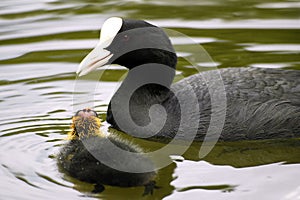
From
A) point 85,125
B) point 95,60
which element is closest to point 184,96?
point 95,60

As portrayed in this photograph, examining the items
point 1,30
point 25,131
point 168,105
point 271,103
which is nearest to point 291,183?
point 271,103

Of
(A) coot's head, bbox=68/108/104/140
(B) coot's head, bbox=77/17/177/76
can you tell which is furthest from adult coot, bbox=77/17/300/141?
(A) coot's head, bbox=68/108/104/140

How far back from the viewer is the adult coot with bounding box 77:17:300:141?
5809 mm

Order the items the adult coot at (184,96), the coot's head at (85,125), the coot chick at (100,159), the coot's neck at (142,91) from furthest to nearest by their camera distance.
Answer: the coot's neck at (142,91) < the adult coot at (184,96) < the coot's head at (85,125) < the coot chick at (100,159)

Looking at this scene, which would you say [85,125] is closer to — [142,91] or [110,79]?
[142,91]

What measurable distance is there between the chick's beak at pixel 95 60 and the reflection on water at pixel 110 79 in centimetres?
54

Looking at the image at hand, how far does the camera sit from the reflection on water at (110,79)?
5027 millimetres

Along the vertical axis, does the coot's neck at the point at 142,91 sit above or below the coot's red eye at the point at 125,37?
below

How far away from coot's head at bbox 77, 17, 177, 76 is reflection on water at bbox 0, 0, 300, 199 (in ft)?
2.06

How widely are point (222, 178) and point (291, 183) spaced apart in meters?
0.47

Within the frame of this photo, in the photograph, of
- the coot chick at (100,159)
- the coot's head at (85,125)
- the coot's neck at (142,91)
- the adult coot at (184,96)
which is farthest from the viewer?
the coot's neck at (142,91)

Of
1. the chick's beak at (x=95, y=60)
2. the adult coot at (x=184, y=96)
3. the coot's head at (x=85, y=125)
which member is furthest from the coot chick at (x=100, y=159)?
the adult coot at (x=184, y=96)

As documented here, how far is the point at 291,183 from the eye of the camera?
16.4 ft

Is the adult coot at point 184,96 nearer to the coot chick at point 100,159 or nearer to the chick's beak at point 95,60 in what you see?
the chick's beak at point 95,60
